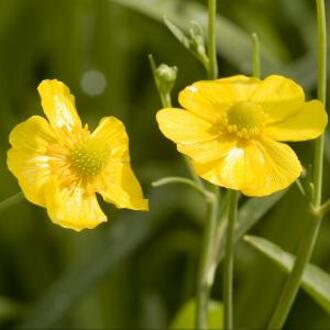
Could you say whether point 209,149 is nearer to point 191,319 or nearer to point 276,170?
point 276,170

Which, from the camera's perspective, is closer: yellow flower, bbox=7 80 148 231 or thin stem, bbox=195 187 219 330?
yellow flower, bbox=7 80 148 231

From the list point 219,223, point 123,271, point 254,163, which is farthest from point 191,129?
point 123,271

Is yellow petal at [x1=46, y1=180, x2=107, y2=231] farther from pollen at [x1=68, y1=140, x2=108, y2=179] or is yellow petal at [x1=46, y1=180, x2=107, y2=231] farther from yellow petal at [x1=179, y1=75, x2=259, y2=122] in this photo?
yellow petal at [x1=179, y1=75, x2=259, y2=122]

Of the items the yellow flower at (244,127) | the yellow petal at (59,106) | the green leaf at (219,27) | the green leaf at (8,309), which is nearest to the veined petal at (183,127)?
the yellow flower at (244,127)

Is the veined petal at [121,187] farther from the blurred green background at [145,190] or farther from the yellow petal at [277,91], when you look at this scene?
the blurred green background at [145,190]

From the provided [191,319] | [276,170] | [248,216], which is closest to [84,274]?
[191,319]

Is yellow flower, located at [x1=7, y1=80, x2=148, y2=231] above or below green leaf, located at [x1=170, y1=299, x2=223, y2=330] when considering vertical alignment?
above

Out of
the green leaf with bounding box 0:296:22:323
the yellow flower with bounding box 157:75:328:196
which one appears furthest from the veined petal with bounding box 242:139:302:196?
the green leaf with bounding box 0:296:22:323
